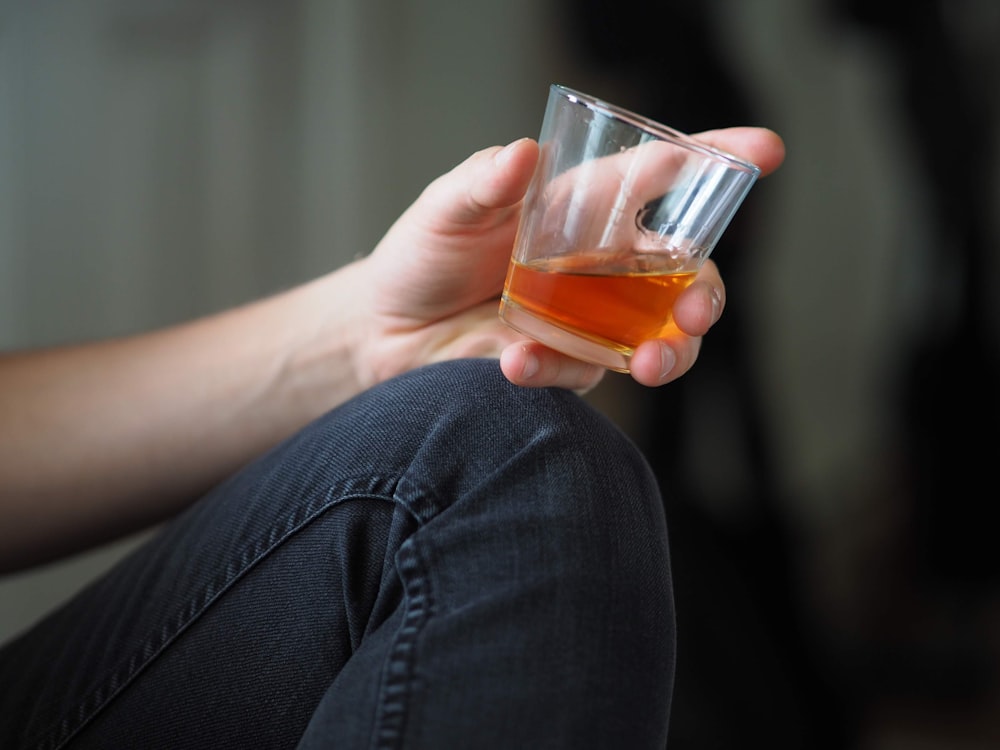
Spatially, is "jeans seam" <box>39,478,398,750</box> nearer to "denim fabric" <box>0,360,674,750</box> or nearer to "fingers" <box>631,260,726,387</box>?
"denim fabric" <box>0,360,674,750</box>

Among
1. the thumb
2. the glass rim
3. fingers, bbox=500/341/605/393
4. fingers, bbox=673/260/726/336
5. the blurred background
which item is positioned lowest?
the blurred background

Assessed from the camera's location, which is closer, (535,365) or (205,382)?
(535,365)

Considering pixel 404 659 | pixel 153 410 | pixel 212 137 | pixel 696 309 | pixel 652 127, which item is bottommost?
pixel 212 137

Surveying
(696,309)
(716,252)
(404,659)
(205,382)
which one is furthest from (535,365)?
(716,252)

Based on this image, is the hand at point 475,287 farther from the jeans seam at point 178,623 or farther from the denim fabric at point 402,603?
the jeans seam at point 178,623

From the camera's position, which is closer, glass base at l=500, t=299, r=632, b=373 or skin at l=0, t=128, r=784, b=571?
glass base at l=500, t=299, r=632, b=373

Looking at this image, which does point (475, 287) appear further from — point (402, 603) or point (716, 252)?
point (716, 252)

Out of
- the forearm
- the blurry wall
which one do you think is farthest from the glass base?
the blurry wall

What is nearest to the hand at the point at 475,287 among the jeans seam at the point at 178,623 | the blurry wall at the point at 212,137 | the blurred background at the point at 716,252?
the jeans seam at the point at 178,623
